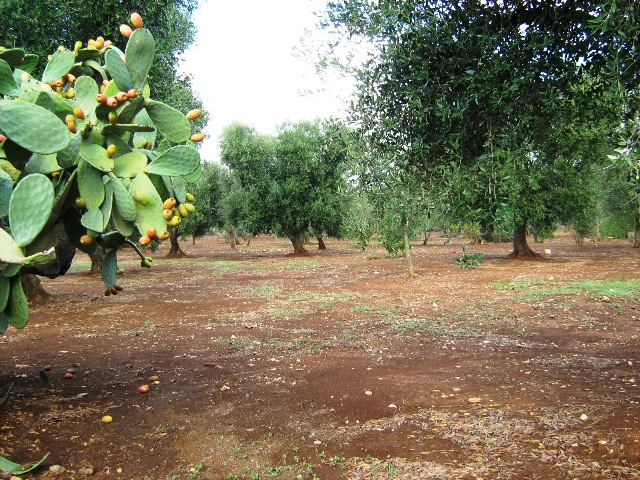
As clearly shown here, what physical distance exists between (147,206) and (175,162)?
1.25 ft

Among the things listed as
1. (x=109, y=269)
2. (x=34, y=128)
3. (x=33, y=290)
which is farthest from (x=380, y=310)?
(x=34, y=128)

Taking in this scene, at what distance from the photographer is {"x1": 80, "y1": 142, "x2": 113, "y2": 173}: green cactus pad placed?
3665 millimetres

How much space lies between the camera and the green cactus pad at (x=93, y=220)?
3.65 metres

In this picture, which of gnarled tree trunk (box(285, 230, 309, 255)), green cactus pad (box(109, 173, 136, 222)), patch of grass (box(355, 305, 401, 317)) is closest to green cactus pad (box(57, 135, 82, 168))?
green cactus pad (box(109, 173, 136, 222))

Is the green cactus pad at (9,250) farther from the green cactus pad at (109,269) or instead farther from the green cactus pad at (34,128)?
the green cactus pad at (109,269)

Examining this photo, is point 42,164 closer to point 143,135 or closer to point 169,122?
point 143,135

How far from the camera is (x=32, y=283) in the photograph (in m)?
13.3

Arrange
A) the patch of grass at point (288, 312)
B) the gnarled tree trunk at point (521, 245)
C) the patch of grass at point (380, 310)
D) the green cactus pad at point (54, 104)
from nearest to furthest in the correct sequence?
1. the green cactus pad at point (54, 104)
2. the patch of grass at point (288, 312)
3. the patch of grass at point (380, 310)
4. the gnarled tree trunk at point (521, 245)

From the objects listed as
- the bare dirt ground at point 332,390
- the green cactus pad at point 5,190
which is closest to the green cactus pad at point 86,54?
the green cactus pad at point 5,190

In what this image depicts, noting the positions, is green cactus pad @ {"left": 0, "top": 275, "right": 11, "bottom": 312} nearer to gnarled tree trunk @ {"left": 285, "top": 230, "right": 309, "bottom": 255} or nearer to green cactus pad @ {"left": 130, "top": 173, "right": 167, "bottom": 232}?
green cactus pad @ {"left": 130, "top": 173, "right": 167, "bottom": 232}

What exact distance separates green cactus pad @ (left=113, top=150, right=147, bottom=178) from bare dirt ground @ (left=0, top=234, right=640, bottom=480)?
7.51 ft

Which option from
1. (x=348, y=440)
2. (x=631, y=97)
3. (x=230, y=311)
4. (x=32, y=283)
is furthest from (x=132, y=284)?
(x=631, y=97)

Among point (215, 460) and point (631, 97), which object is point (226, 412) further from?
point (631, 97)

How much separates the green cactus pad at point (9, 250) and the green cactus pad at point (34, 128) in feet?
2.13
